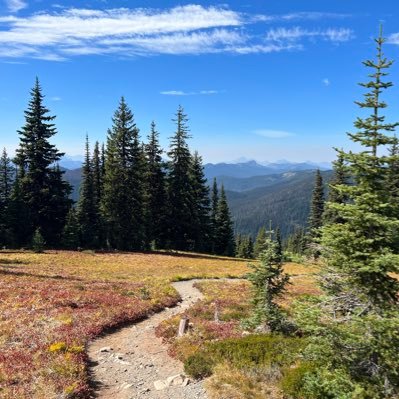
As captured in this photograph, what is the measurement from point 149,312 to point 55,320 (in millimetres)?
5264

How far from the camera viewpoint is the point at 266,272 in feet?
50.7

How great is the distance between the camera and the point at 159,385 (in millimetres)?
12320

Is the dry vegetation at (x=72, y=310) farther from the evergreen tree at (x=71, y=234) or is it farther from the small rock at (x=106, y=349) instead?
→ the evergreen tree at (x=71, y=234)

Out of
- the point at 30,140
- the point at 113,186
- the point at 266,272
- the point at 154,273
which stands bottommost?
the point at 154,273

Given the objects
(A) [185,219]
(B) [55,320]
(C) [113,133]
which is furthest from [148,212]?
(B) [55,320]

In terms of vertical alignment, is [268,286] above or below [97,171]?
below

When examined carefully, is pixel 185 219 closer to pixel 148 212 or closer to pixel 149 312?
pixel 148 212

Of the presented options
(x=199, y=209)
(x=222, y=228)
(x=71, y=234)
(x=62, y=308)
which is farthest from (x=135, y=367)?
(x=222, y=228)

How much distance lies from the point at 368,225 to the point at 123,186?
44.4 meters

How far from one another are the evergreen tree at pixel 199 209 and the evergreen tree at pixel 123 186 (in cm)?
850

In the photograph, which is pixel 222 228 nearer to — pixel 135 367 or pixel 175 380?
pixel 135 367

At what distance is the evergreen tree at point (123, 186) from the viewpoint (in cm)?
5094

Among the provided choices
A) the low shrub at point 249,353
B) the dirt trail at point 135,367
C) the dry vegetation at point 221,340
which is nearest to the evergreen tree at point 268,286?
the dry vegetation at point 221,340

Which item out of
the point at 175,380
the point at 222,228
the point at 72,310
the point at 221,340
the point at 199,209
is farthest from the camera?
the point at 222,228
